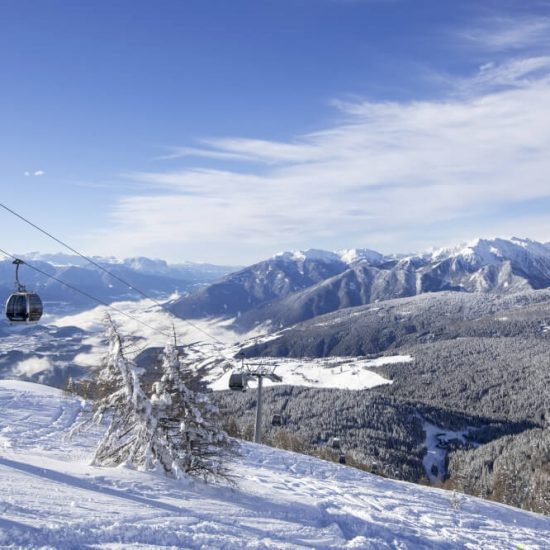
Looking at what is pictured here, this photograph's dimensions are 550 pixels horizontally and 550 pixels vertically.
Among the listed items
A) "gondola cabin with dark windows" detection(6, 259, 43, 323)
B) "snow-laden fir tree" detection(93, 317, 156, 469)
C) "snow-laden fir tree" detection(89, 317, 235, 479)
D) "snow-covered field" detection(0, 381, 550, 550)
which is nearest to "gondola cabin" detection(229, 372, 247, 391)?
"snow-covered field" detection(0, 381, 550, 550)

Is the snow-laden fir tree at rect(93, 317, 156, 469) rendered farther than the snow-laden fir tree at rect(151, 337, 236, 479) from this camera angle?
No

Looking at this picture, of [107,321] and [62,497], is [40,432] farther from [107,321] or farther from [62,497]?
[62,497]

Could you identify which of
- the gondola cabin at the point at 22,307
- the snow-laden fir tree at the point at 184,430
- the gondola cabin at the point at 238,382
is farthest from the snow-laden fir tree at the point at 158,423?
the gondola cabin at the point at 238,382

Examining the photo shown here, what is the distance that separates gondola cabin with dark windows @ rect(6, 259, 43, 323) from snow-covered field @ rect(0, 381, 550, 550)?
4722 millimetres

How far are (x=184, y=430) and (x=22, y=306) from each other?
24.3 ft

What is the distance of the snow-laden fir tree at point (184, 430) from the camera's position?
57.8 ft

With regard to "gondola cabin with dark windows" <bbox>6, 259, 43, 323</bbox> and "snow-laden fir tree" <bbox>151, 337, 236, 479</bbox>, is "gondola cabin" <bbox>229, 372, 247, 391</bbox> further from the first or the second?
"gondola cabin with dark windows" <bbox>6, 259, 43, 323</bbox>

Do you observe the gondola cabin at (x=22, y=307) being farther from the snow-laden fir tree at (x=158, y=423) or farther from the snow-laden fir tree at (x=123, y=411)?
the snow-laden fir tree at (x=158, y=423)

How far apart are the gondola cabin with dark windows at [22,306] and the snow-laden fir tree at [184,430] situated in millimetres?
5282

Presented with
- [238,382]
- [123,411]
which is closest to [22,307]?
[123,411]

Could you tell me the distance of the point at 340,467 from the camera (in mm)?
26406

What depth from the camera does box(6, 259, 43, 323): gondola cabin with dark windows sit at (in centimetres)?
1839

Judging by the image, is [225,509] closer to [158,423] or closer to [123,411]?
[158,423]

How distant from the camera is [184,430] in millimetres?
17781
